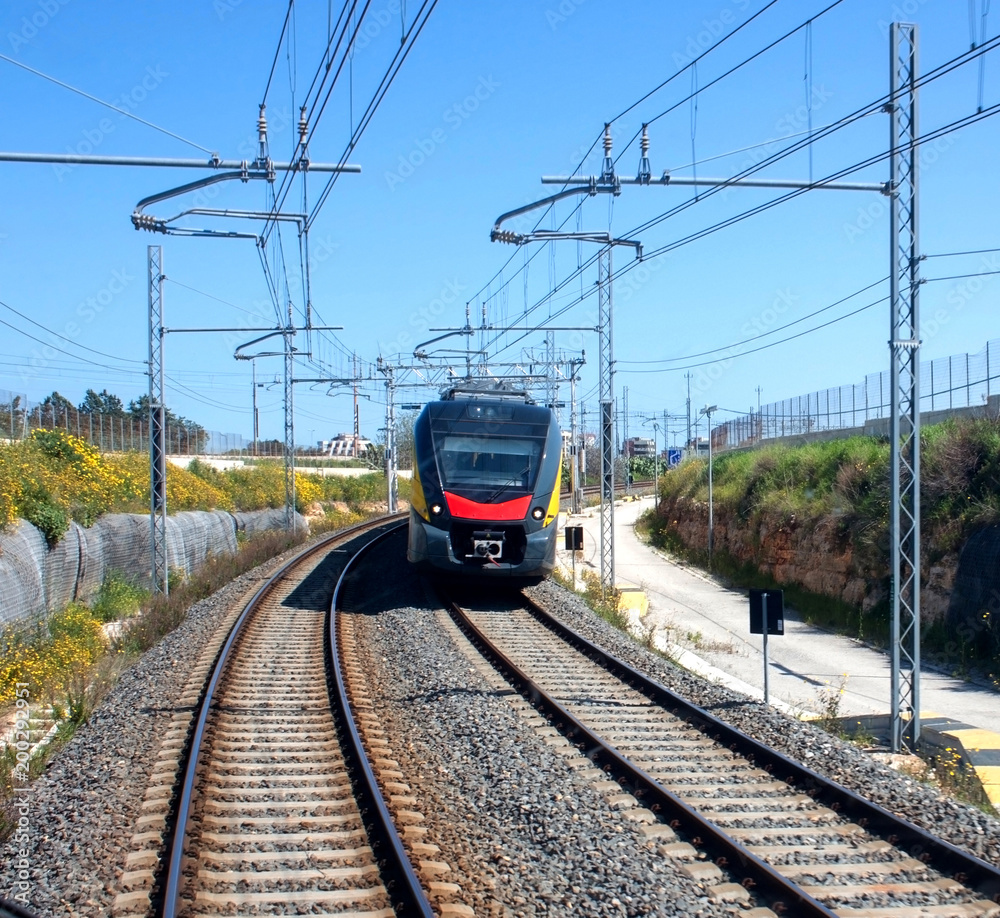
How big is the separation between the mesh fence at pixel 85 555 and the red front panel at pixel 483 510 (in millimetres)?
6485

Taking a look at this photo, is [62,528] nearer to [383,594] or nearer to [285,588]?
[285,588]

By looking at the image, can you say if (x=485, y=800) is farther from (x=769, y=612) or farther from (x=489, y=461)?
(x=489, y=461)

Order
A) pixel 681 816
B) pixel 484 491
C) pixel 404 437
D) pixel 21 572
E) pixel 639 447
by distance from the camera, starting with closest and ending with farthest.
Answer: pixel 681 816, pixel 21 572, pixel 484 491, pixel 404 437, pixel 639 447

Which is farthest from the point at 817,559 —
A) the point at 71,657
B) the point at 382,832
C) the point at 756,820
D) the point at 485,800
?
the point at 382,832

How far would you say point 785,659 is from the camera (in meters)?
19.2

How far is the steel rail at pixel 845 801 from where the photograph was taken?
6.04 metres

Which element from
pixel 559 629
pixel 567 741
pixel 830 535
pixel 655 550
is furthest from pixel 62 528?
pixel 655 550

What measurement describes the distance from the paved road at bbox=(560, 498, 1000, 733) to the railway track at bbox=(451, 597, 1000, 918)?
2878 millimetres

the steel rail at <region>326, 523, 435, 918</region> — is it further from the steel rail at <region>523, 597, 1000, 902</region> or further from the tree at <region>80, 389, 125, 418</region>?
the tree at <region>80, 389, 125, 418</region>

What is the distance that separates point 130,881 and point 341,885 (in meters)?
1.27

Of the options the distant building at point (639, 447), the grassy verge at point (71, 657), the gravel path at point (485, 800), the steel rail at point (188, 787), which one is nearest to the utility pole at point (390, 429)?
the grassy verge at point (71, 657)

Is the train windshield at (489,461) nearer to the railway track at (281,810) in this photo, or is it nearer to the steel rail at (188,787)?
the steel rail at (188,787)

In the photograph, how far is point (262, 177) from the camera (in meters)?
10.8

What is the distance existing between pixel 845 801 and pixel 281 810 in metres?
4.23
